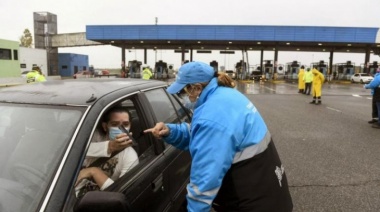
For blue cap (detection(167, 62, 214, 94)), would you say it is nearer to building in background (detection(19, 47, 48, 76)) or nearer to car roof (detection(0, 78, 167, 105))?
car roof (detection(0, 78, 167, 105))

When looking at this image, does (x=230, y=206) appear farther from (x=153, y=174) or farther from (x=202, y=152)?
(x=153, y=174)

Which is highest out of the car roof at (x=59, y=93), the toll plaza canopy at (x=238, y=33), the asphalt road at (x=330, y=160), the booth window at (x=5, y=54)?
the toll plaza canopy at (x=238, y=33)

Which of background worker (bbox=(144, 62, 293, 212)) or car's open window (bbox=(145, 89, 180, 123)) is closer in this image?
background worker (bbox=(144, 62, 293, 212))

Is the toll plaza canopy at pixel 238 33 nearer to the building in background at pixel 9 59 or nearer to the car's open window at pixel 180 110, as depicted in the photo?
the building in background at pixel 9 59

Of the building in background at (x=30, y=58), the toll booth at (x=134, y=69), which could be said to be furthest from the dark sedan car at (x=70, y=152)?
the building in background at (x=30, y=58)

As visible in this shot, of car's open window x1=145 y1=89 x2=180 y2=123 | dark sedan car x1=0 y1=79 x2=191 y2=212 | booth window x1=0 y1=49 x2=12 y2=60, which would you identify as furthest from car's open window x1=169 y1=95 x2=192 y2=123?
booth window x1=0 y1=49 x2=12 y2=60

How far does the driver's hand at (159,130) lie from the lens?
7.98ft

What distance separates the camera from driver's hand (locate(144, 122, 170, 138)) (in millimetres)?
2432

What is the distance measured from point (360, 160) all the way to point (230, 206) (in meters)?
4.72

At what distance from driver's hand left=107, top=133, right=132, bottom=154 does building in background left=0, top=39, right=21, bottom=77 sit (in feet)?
107

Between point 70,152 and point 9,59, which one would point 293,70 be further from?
point 70,152

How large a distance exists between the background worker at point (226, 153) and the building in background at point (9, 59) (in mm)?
33252

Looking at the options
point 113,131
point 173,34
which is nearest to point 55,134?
point 113,131

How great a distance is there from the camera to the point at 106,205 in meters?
1.52
